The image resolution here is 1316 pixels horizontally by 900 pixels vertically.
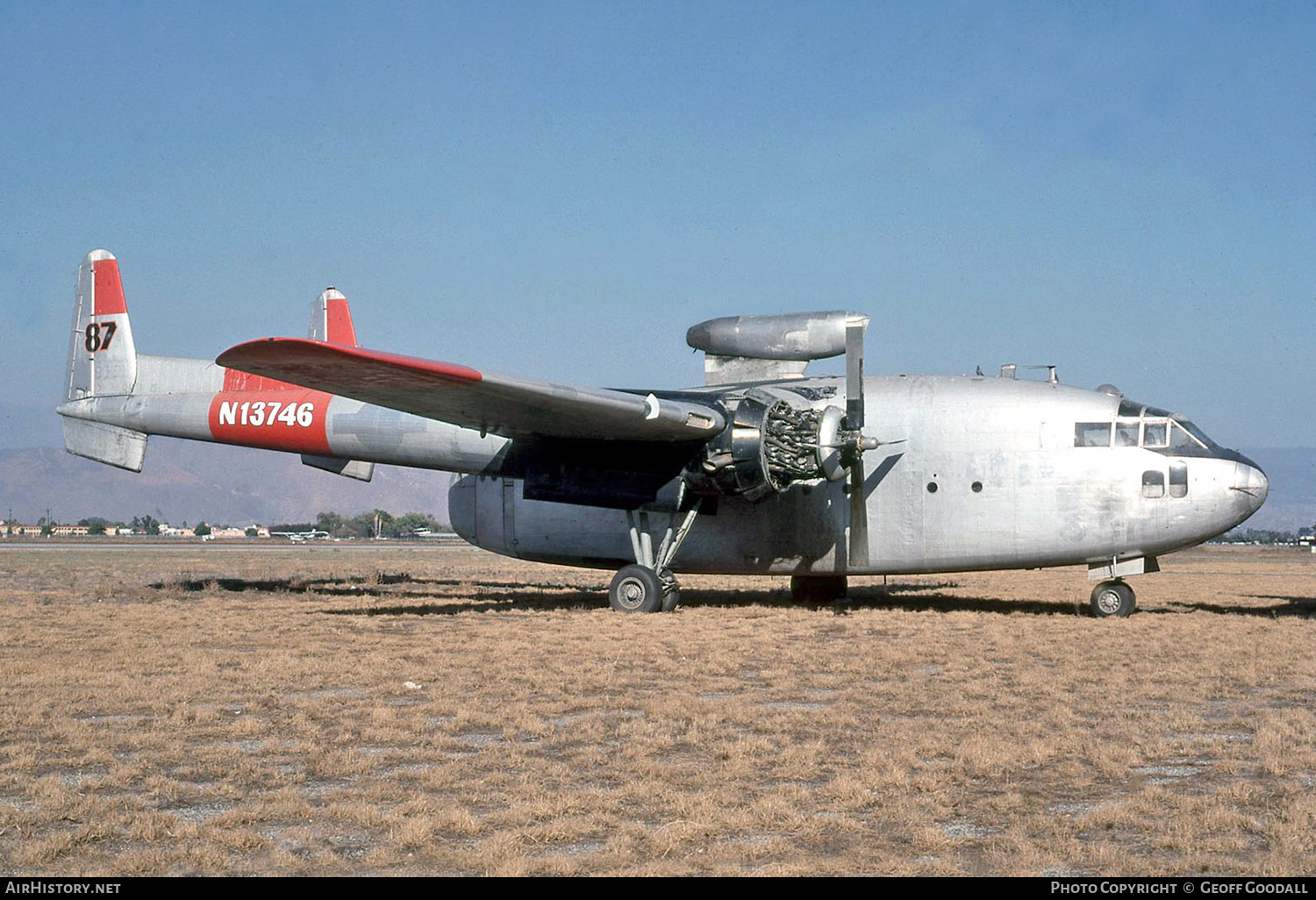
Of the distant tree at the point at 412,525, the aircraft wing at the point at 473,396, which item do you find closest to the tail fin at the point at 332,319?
the aircraft wing at the point at 473,396

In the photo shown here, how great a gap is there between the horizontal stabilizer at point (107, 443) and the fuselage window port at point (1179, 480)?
2012cm

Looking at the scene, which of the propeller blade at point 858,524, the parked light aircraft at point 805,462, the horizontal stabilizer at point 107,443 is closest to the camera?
the parked light aircraft at point 805,462

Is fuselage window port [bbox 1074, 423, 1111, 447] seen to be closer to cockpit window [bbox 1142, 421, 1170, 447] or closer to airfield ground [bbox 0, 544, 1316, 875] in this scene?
cockpit window [bbox 1142, 421, 1170, 447]

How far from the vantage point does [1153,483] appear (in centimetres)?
1784

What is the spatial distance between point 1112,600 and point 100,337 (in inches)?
839

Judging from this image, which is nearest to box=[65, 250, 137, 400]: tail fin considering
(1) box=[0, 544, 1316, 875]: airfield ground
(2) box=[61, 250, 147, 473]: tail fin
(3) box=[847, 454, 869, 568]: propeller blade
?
(2) box=[61, 250, 147, 473]: tail fin

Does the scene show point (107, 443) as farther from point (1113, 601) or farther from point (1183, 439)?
point (1183, 439)

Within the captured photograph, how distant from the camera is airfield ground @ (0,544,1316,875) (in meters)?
5.71

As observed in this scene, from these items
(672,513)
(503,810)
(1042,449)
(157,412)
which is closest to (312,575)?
(157,412)

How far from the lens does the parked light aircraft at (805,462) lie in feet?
58.0

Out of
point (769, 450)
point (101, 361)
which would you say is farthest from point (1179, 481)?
point (101, 361)

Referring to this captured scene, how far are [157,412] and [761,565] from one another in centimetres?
1344

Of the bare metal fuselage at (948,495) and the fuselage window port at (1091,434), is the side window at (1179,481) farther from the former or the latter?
the fuselage window port at (1091,434)

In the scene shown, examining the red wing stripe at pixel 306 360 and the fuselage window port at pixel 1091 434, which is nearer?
the red wing stripe at pixel 306 360
